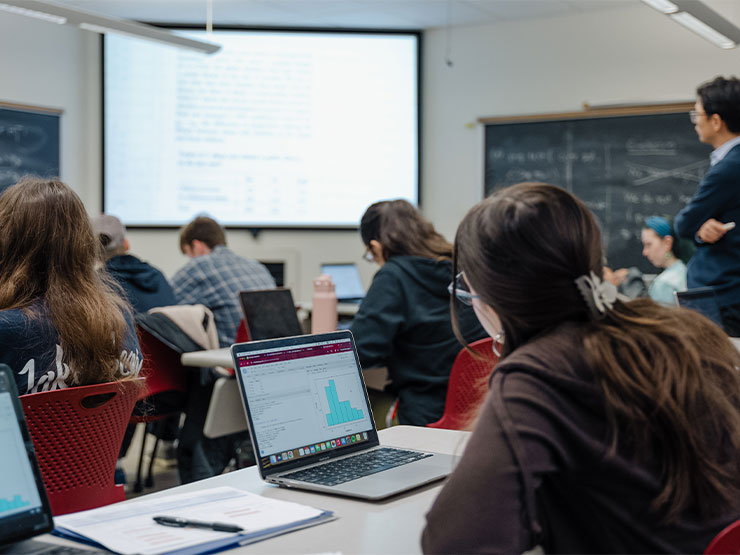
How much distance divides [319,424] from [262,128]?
15.9 feet

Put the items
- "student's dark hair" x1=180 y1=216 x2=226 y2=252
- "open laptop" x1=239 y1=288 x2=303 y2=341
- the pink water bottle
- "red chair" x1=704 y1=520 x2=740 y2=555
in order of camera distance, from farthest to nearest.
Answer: "student's dark hair" x1=180 y1=216 x2=226 y2=252
"open laptop" x1=239 y1=288 x2=303 y2=341
the pink water bottle
"red chair" x1=704 y1=520 x2=740 y2=555

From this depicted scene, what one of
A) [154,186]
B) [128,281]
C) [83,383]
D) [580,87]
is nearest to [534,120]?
[580,87]

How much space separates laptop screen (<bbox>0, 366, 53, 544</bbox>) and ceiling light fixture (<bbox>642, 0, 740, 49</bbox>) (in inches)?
141

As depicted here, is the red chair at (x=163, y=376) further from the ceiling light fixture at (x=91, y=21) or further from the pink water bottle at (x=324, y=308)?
the ceiling light fixture at (x=91, y=21)

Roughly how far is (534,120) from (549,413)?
5.20m

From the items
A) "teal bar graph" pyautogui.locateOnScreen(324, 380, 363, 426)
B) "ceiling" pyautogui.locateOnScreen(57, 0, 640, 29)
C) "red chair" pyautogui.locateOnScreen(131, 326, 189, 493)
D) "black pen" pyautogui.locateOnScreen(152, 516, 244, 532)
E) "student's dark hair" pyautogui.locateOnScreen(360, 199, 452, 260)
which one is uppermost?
"ceiling" pyautogui.locateOnScreen(57, 0, 640, 29)

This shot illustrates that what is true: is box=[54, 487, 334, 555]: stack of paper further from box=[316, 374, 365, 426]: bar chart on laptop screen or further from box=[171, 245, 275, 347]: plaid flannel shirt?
box=[171, 245, 275, 347]: plaid flannel shirt

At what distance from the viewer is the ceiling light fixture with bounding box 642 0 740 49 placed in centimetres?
397

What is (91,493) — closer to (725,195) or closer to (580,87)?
(725,195)

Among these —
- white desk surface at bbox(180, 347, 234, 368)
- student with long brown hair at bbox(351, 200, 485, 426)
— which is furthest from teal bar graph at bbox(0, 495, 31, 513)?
white desk surface at bbox(180, 347, 234, 368)

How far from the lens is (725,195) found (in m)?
3.17

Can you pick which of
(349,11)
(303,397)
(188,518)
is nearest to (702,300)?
(303,397)

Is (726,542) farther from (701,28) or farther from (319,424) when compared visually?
(701,28)

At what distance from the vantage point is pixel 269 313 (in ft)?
11.4
